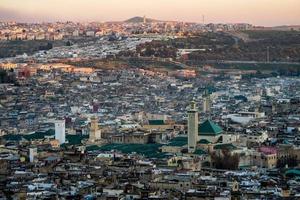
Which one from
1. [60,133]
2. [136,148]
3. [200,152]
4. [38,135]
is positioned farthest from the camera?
[38,135]

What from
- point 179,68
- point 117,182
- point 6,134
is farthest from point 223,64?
point 117,182

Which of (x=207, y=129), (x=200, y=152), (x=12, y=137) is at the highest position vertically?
(x=207, y=129)

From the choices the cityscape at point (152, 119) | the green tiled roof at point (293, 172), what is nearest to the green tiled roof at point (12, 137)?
the cityscape at point (152, 119)

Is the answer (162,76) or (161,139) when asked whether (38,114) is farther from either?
(162,76)

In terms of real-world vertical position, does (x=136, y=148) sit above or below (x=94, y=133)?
below

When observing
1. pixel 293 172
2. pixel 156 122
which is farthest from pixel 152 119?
pixel 293 172

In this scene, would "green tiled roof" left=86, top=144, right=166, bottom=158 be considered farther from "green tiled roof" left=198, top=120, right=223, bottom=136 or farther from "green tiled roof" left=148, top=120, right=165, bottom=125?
"green tiled roof" left=148, top=120, right=165, bottom=125

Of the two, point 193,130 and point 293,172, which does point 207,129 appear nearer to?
point 193,130

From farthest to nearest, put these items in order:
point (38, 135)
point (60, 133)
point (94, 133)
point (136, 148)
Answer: point (38, 135) < point (94, 133) < point (60, 133) < point (136, 148)
